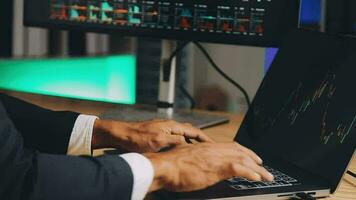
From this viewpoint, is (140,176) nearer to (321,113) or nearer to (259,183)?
(259,183)

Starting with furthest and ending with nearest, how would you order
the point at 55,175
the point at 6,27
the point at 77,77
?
the point at 77,77, the point at 6,27, the point at 55,175

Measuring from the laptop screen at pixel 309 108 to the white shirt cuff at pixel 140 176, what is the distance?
0.31 m

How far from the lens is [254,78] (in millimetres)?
1770

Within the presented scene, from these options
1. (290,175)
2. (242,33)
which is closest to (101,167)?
(290,175)

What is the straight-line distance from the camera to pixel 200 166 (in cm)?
92

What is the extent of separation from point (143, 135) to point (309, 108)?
0.97ft

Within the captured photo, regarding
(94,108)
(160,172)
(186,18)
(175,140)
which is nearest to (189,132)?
(175,140)

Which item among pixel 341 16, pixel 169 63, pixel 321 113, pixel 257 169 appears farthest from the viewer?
pixel 169 63

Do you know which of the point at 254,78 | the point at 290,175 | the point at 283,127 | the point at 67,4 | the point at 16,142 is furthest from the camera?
the point at 254,78

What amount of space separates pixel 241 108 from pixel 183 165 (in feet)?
2.97

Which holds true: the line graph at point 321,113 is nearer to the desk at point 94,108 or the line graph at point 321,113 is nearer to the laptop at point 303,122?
the laptop at point 303,122

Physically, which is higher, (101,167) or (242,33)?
(242,33)

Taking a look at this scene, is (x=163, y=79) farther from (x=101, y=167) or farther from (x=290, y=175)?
(x=101, y=167)

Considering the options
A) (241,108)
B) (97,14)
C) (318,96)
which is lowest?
(241,108)
